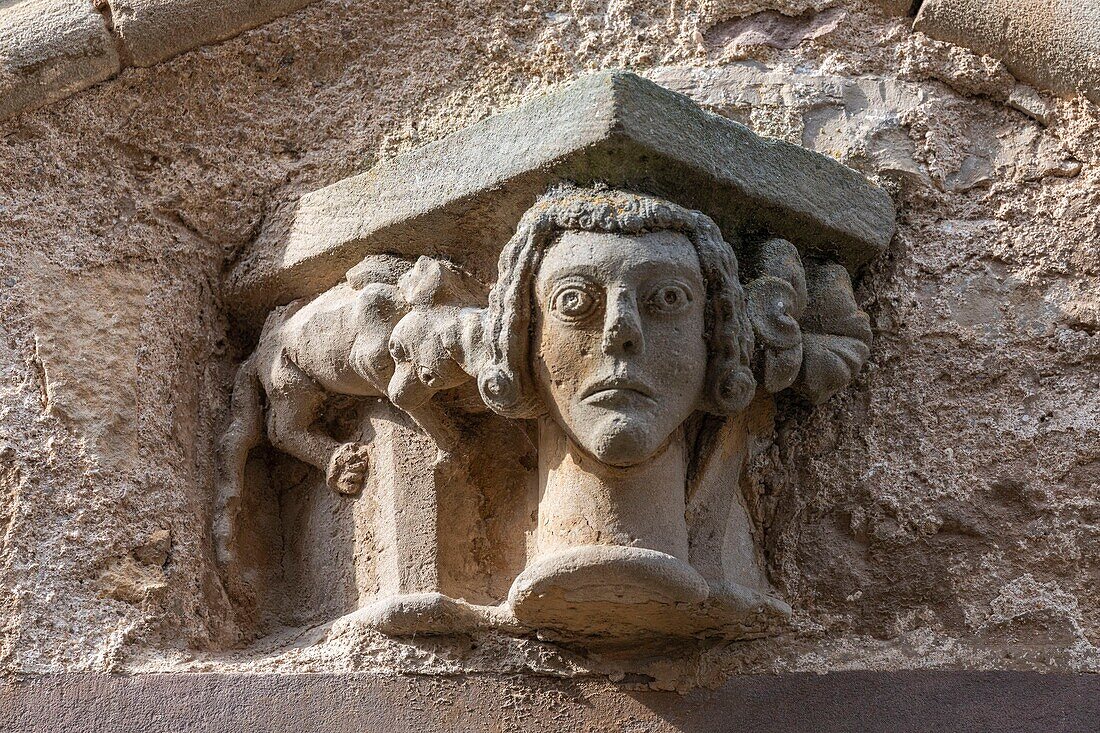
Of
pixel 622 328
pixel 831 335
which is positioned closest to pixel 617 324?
pixel 622 328

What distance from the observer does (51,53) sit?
9.27ft

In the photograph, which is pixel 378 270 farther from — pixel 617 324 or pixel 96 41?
pixel 96 41

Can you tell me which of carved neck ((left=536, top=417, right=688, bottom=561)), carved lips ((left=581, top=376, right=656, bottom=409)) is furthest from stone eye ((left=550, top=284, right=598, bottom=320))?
carved neck ((left=536, top=417, right=688, bottom=561))

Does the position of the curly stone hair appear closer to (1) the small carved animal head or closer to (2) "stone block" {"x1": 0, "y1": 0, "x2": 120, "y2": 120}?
(1) the small carved animal head

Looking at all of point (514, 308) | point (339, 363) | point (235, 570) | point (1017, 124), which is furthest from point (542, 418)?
point (1017, 124)

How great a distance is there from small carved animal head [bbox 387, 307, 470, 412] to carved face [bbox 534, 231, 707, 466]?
19 cm

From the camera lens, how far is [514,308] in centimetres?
230

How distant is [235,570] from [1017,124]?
169 centimetres

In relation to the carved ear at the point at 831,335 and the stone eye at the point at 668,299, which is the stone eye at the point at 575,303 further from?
the carved ear at the point at 831,335

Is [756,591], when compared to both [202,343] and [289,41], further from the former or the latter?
[289,41]

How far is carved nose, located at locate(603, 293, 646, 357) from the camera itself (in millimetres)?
2209

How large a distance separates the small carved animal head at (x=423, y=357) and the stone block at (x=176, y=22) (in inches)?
31.7

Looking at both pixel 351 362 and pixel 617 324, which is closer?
pixel 617 324

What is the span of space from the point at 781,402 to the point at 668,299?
47cm
